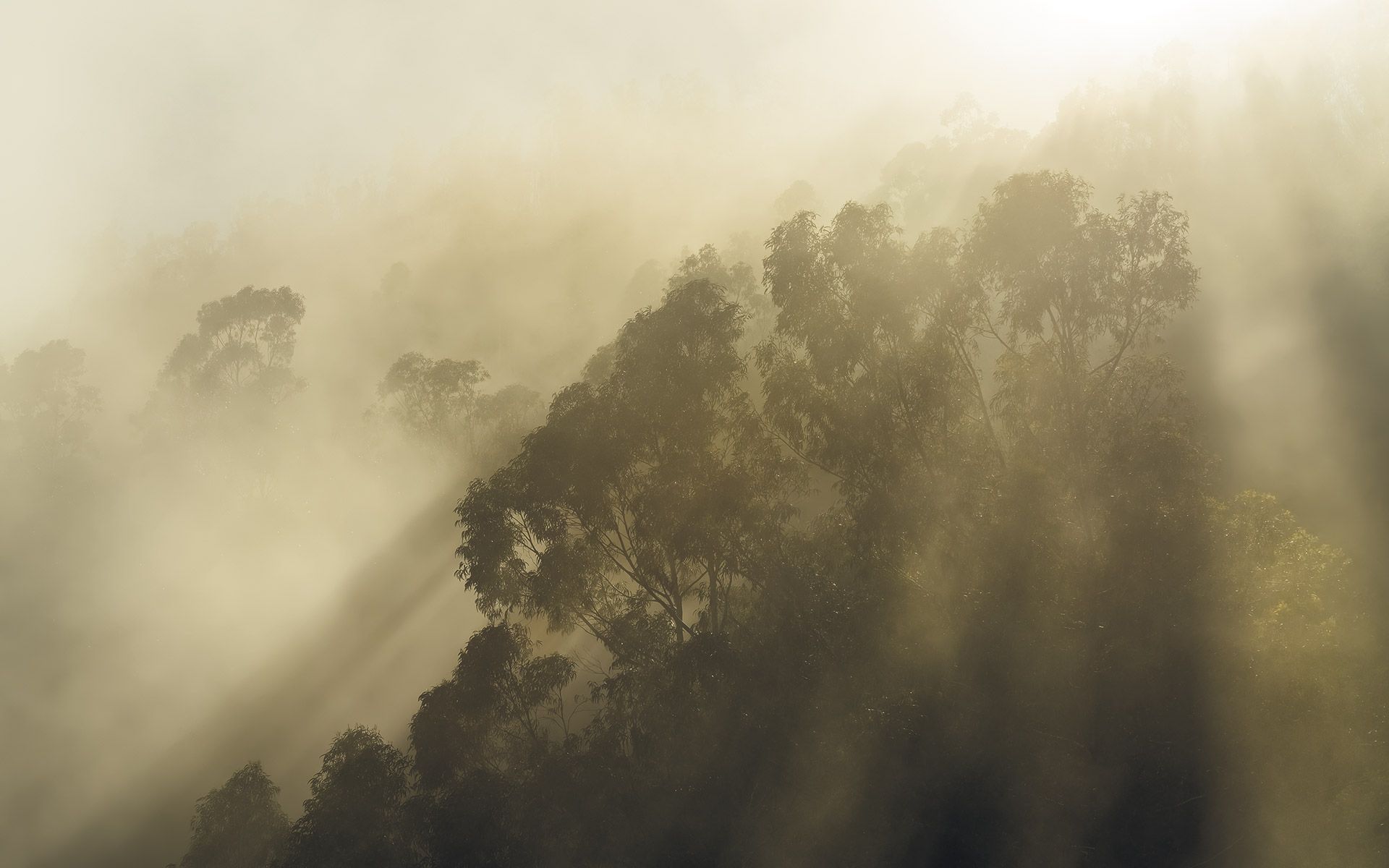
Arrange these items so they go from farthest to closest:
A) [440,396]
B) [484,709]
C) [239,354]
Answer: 1. [239,354]
2. [440,396]
3. [484,709]

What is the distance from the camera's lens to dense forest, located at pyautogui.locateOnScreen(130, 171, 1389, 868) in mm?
13438

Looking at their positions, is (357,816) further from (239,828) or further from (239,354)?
(239,354)

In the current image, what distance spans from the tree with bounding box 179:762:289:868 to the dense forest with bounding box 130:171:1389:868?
0.40 metres

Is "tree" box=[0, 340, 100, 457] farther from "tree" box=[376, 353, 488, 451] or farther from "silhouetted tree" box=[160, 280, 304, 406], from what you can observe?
"tree" box=[376, 353, 488, 451]

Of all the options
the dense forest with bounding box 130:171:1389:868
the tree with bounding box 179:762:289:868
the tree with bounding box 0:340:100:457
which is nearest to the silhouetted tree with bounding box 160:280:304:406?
the tree with bounding box 0:340:100:457

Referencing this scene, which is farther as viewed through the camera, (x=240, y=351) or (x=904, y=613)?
(x=240, y=351)

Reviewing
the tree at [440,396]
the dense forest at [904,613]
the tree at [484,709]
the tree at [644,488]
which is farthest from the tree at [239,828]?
the tree at [440,396]

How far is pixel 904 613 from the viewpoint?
46.9 ft

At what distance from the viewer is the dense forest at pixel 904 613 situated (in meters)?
13.4

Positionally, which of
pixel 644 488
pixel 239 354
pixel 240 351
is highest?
pixel 240 351

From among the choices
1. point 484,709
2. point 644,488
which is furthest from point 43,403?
point 644,488

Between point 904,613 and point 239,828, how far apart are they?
52.5 ft

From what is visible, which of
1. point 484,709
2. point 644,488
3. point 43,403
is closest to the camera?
point 484,709

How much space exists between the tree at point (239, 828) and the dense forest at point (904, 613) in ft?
1.31
